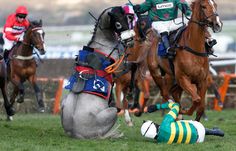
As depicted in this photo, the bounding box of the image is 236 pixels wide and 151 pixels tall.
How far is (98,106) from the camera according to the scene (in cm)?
1045

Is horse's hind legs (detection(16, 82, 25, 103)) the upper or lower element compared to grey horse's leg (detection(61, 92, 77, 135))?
lower

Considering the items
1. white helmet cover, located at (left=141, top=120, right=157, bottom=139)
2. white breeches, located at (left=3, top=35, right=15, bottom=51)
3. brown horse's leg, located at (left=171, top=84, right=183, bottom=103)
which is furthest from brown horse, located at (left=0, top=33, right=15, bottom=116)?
white helmet cover, located at (left=141, top=120, right=157, bottom=139)

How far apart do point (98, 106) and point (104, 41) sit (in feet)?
3.47

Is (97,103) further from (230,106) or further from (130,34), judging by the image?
(230,106)

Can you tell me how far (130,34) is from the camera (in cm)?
1069

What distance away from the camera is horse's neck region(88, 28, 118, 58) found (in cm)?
1079

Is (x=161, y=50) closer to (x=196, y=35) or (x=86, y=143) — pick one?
(x=196, y=35)

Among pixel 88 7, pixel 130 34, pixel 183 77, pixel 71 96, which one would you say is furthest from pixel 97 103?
pixel 88 7

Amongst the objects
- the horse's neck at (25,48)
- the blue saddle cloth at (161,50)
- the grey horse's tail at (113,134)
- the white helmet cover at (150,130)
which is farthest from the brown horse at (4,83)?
the white helmet cover at (150,130)

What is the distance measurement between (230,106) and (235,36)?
805 cm

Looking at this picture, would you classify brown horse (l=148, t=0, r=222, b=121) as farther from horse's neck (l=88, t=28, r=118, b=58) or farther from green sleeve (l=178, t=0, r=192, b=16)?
horse's neck (l=88, t=28, r=118, b=58)

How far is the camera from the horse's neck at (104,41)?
35.4ft

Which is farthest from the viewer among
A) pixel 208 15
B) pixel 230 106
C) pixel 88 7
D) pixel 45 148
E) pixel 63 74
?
pixel 63 74

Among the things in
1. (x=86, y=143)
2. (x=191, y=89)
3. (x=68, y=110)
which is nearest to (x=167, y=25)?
(x=191, y=89)
